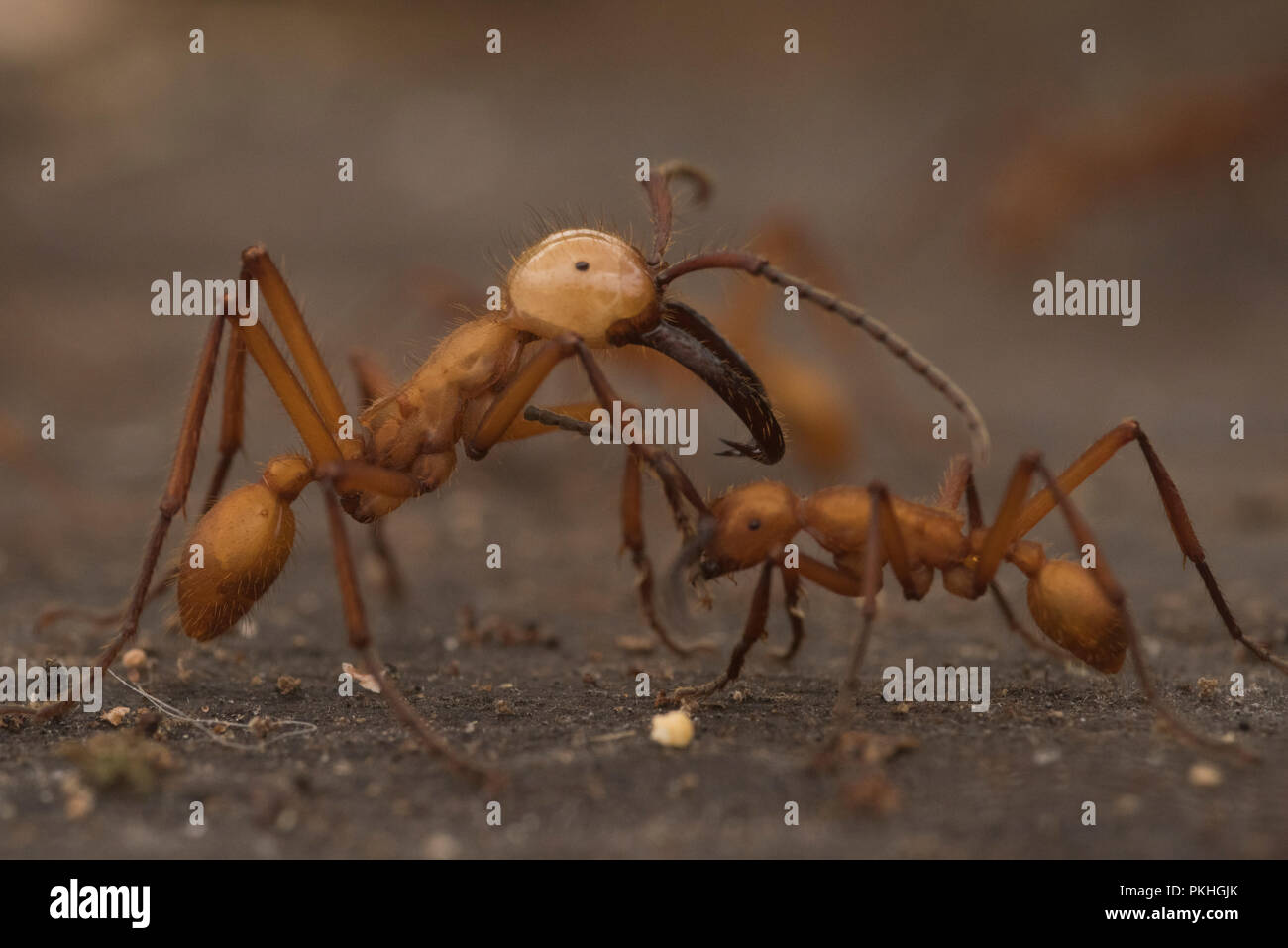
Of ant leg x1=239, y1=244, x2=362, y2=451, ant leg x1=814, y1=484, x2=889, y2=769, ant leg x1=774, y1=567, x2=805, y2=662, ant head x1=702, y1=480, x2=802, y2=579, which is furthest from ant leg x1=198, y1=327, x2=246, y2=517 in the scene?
ant leg x1=814, y1=484, x2=889, y2=769

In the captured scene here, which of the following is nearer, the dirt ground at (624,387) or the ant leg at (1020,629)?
the dirt ground at (624,387)

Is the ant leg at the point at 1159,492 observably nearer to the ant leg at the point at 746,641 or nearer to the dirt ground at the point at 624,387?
the dirt ground at the point at 624,387

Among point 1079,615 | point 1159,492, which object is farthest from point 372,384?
point 1159,492

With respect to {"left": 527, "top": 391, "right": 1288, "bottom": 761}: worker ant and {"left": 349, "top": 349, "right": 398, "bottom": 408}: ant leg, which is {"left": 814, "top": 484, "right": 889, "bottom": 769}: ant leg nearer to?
{"left": 527, "top": 391, "right": 1288, "bottom": 761}: worker ant

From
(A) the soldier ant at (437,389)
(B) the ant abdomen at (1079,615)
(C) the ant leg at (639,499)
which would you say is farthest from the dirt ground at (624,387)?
(A) the soldier ant at (437,389)

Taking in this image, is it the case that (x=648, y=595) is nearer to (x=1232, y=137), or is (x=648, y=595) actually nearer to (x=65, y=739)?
(x=65, y=739)
